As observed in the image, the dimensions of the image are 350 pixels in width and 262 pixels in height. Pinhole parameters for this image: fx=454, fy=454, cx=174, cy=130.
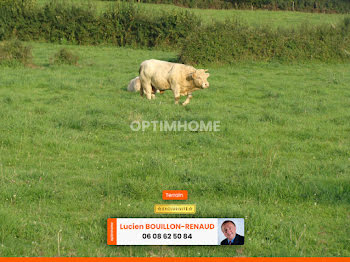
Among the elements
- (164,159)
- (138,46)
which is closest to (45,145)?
(164,159)

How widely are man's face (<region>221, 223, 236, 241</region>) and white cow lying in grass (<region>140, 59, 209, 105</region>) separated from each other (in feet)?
23.6

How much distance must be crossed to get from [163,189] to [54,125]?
5094 mm

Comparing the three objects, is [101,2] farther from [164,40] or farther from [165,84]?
[165,84]

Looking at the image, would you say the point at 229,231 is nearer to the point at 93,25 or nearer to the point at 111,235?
the point at 111,235

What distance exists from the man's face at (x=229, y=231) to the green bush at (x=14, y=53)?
19.1m

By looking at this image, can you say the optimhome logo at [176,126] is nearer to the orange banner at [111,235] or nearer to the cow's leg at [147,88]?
the cow's leg at [147,88]

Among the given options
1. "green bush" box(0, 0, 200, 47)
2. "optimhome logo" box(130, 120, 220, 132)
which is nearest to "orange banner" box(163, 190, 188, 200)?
"optimhome logo" box(130, 120, 220, 132)

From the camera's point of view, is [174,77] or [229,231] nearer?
[229,231]

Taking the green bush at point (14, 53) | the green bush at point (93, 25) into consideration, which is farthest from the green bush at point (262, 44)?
the green bush at point (14, 53)

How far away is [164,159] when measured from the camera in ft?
29.0

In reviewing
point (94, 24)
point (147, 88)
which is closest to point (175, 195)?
point (147, 88)

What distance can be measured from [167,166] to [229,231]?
3138 mm

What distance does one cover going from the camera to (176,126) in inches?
462

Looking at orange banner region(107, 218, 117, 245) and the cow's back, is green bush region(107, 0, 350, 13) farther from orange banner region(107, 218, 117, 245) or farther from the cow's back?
orange banner region(107, 218, 117, 245)
